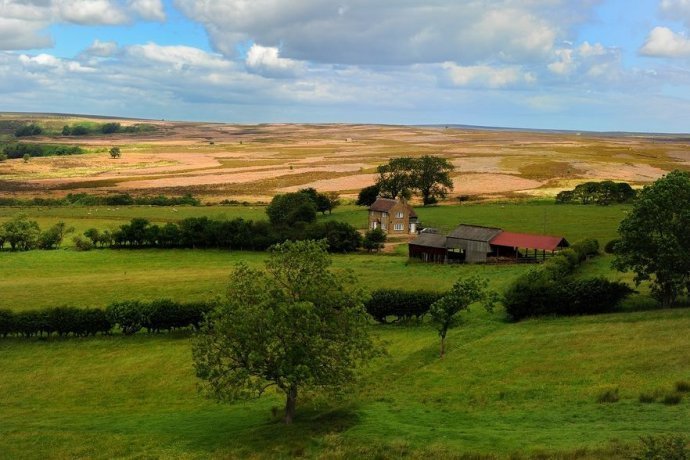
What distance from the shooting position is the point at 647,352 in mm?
36812

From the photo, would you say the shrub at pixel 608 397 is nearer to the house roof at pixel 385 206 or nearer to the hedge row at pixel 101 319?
the hedge row at pixel 101 319

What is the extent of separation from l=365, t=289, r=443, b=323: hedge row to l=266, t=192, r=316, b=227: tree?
39.4 metres

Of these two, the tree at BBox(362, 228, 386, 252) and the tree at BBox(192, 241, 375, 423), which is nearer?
the tree at BBox(192, 241, 375, 423)

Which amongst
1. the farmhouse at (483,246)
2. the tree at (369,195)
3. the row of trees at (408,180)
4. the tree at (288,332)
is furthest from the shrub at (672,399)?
the tree at (369,195)

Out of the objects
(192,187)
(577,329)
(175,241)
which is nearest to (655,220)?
(577,329)

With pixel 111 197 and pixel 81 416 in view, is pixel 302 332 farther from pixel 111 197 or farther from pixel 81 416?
pixel 111 197

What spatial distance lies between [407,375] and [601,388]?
1049cm

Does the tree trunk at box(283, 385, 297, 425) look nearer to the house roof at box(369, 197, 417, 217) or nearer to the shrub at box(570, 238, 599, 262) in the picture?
the shrub at box(570, 238, 599, 262)

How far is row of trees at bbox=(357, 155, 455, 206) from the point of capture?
11519cm

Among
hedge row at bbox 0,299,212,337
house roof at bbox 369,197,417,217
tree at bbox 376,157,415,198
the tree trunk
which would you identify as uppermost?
tree at bbox 376,157,415,198

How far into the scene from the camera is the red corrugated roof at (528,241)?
70.0 m

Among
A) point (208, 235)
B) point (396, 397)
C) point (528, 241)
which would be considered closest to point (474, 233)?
point (528, 241)

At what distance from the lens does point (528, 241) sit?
234ft

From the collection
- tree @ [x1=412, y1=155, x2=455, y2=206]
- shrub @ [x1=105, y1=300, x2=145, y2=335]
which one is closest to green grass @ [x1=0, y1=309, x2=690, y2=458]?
shrub @ [x1=105, y1=300, x2=145, y2=335]
